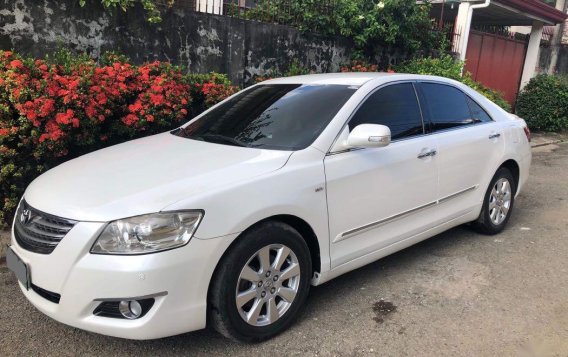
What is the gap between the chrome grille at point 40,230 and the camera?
100 inches

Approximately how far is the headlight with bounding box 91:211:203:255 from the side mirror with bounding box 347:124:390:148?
1263 mm

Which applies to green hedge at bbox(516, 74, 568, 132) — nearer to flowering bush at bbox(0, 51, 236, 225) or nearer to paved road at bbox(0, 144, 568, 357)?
paved road at bbox(0, 144, 568, 357)

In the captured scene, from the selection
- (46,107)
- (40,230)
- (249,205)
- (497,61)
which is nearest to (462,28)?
(497,61)

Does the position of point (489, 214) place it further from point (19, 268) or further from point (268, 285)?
point (19, 268)

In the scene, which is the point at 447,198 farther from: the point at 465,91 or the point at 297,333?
the point at 297,333

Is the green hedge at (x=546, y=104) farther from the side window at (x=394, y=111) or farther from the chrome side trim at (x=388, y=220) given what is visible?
the side window at (x=394, y=111)

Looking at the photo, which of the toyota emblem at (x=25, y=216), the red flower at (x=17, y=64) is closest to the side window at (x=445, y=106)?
the toyota emblem at (x=25, y=216)

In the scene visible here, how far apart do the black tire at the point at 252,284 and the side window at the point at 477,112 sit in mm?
2486

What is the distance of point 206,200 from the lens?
8.48ft

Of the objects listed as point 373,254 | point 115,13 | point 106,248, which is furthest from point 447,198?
point 115,13

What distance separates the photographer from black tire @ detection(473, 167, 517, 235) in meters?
4.69

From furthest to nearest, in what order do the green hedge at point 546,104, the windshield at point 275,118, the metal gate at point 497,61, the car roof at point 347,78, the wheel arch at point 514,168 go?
the green hedge at point 546,104
the metal gate at point 497,61
the wheel arch at point 514,168
the car roof at point 347,78
the windshield at point 275,118

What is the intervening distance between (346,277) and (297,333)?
0.92 meters

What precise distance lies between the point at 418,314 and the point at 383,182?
922 millimetres
